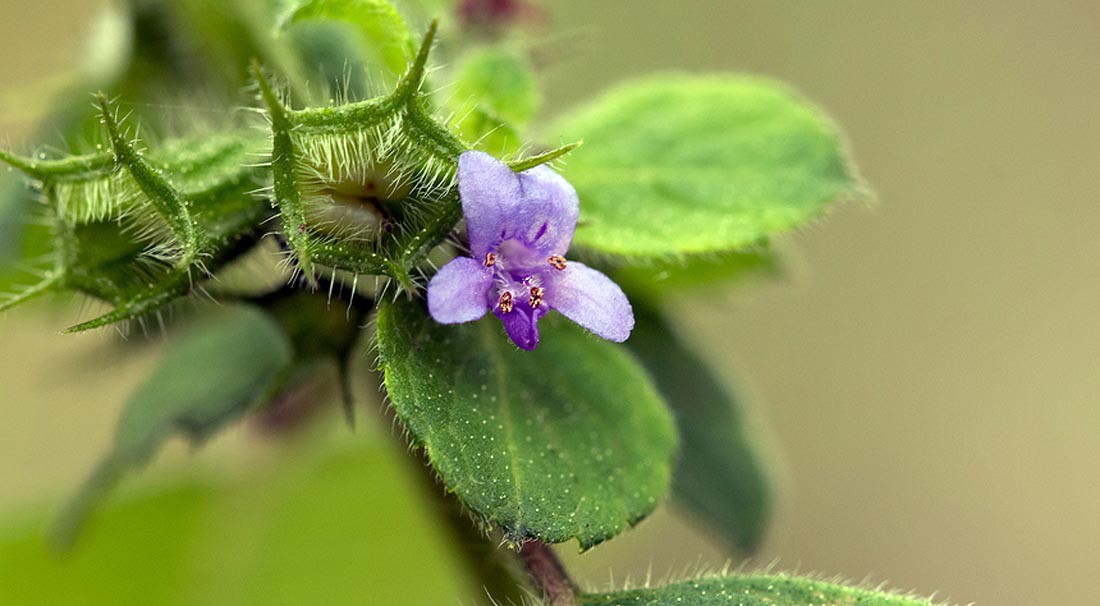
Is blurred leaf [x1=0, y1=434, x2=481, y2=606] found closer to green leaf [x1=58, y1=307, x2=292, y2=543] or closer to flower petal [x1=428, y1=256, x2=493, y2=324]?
green leaf [x1=58, y1=307, x2=292, y2=543]

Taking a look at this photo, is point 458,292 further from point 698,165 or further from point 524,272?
point 698,165

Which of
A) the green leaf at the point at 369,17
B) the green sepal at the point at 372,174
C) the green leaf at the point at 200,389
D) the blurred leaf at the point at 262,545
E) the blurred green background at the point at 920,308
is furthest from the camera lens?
the blurred green background at the point at 920,308

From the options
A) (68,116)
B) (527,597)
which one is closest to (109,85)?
(68,116)

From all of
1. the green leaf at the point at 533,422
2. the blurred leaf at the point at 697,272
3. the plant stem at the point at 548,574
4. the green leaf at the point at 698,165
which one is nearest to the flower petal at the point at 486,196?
the green leaf at the point at 533,422

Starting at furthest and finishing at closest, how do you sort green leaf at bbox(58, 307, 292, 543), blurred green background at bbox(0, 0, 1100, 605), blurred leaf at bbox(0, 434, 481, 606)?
blurred green background at bbox(0, 0, 1100, 605) → blurred leaf at bbox(0, 434, 481, 606) → green leaf at bbox(58, 307, 292, 543)

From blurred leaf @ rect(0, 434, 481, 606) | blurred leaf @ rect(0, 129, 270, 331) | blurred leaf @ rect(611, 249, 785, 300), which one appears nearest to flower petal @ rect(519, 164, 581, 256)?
blurred leaf @ rect(0, 129, 270, 331)

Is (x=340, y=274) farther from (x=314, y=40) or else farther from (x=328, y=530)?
(x=328, y=530)

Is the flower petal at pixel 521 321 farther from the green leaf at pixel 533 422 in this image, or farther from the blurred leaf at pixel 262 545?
the blurred leaf at pixel 262 545
